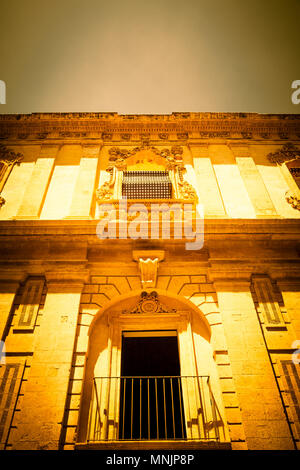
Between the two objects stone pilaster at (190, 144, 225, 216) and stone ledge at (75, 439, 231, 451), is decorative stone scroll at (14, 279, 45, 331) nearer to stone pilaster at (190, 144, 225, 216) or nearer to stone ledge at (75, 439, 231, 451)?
stone ledge at (75, 439, 231, 451)

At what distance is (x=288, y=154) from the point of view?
9.58 meters

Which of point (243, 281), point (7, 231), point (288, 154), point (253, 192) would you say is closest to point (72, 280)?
point (7, 231)

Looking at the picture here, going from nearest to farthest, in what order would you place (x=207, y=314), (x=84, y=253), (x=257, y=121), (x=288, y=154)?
(x=207, y=314)
(x=84, y=253)
(x=288, y=154)
(x=257, y=121)

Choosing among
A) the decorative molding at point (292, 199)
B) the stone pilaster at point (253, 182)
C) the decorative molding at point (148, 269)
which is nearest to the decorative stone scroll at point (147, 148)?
the stone pilaster at point (253, 182)

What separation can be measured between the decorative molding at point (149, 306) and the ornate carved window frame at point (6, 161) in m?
5.36

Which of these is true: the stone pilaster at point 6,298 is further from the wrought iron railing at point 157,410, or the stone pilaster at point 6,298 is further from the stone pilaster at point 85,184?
the stone pilaster at point 85,184

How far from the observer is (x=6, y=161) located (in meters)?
9.21

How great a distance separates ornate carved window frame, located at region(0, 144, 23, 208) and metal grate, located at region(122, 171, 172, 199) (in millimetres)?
3429

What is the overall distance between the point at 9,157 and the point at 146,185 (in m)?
4.45

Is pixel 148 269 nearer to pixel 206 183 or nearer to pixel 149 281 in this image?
pixel 149 281
